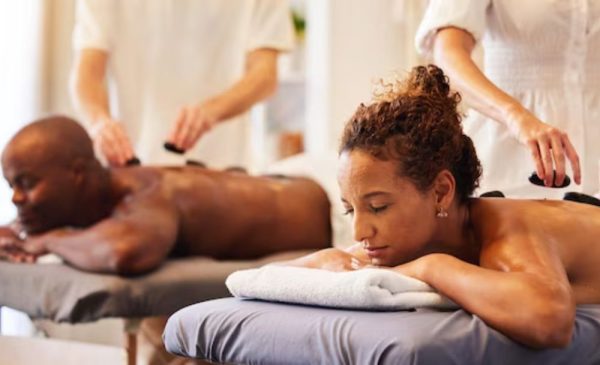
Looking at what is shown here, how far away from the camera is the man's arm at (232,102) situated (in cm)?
236

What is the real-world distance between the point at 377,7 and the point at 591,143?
236cm

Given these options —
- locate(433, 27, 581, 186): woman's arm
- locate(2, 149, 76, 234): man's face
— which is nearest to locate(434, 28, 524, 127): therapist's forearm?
locate(433, 27, 581, 186): woman's arm

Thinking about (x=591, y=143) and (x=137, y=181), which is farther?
(x=137, y=181)

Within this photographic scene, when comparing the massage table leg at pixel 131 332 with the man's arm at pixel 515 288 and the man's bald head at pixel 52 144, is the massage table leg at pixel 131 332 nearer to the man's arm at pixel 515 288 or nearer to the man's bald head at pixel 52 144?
the man's bald head at pixel 52 144

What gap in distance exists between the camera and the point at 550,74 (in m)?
1.76

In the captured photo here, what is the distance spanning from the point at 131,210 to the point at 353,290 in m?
1.07

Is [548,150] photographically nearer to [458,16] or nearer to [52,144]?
[458,16]

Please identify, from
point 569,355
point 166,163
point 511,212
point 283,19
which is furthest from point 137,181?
point 569,355

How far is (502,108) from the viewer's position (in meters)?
1.57

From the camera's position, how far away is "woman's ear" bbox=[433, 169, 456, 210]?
136 cm

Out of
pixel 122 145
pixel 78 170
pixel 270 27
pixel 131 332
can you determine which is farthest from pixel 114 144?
pixel 270 27

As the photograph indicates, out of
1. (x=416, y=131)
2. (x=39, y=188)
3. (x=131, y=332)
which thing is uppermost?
(x=416, y=131)

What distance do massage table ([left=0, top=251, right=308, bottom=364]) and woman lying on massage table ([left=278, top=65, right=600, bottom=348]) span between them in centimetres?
65

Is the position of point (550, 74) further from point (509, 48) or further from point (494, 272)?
point (494, 272)
